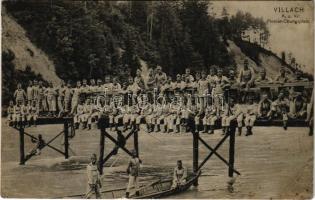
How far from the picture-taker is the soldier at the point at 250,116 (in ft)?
25.0

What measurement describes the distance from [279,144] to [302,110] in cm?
56

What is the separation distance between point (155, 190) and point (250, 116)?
1.65 m

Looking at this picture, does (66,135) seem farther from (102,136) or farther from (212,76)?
(212,76)

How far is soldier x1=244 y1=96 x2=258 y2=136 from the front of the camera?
762 cm

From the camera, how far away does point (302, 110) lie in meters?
7.56

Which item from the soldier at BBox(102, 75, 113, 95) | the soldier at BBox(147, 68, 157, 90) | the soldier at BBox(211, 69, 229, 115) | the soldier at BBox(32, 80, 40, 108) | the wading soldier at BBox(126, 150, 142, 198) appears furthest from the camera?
the soldier at BBox(32, 80, 40, 108)

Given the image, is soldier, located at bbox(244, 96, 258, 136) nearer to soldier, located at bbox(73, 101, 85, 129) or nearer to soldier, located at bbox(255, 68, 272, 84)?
soldier, located at bbox(255, 68, 272, 84)

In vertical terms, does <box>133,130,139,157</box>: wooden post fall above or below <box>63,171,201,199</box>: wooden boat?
Result: above

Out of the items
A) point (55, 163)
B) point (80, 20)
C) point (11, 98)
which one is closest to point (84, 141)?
point (55, 163)

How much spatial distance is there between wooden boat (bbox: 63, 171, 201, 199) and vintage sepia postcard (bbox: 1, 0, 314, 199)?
14 millimetres

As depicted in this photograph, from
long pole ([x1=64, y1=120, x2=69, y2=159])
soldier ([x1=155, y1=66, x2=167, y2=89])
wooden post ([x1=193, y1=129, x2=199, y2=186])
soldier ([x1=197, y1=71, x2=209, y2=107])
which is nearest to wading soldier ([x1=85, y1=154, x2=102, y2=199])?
long pole ([x1=64, y1=120, x2=69, y2=159])

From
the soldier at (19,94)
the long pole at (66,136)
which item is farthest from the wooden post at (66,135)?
the soldier at (19,94)

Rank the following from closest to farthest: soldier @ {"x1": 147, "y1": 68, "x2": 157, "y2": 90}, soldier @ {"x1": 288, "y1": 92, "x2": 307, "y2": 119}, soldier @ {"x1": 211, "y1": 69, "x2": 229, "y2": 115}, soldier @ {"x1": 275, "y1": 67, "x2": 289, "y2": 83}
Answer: soldier @ {"x1": 288, "y1": 92, "x2": 307, "y2": 119}, soldier @ {"x1": 275, "y1": 67, "x2": 289, "y2": 83}, soldier @ {"x1": 211, "y1": 69, "x2": 229, "y2": 115}, soldier @ {"x1": 147, "y1": 68, "x2": 157, "y2": 90}

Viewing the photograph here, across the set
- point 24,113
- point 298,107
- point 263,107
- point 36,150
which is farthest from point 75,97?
point 298,107
